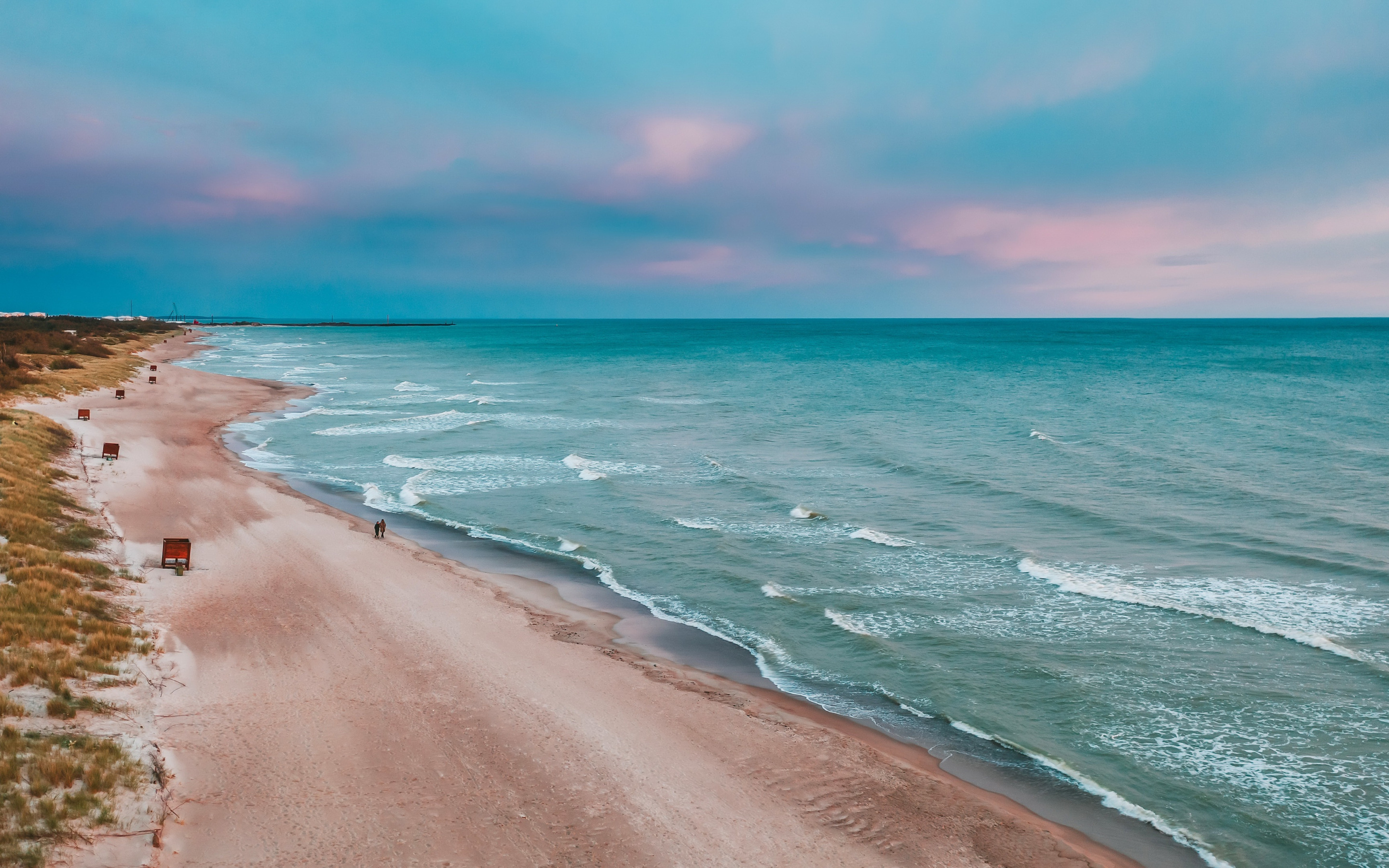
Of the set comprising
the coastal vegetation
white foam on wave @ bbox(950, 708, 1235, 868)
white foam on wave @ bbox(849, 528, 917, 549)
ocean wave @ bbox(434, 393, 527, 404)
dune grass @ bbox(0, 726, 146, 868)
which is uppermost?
the coastal vegetation

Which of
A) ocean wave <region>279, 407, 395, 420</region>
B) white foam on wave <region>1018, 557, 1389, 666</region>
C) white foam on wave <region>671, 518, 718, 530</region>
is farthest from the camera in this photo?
ocean wave <region>279, 407, 395, 420</region>

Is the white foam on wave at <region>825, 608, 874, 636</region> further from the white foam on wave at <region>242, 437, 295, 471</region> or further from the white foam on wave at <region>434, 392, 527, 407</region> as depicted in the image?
the white foam on wave at <region>434, 392, 527, 407</region>

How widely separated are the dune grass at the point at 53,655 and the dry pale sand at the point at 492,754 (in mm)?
986

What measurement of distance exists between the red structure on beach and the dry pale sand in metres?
0.67

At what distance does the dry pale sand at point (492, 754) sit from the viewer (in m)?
11.3

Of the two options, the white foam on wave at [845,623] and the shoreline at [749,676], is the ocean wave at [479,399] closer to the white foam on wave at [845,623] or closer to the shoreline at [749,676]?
the shoreline at [749,676]

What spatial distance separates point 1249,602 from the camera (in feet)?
69.8

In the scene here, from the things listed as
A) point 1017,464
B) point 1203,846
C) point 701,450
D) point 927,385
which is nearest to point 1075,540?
point 1017,464

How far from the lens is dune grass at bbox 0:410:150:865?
33.7 feet

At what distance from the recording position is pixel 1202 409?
59250 millimetres

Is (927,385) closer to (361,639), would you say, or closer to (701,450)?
(701,450)

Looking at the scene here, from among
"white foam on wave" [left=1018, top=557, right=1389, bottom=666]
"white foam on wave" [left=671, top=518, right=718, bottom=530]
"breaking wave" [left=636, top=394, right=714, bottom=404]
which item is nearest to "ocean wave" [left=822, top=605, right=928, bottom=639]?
"white foam on wave" [left=1018, top=557, right=1389, bottom=666]

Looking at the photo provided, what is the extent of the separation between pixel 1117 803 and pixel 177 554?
22.2 metres

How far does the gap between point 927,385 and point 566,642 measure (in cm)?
6955
